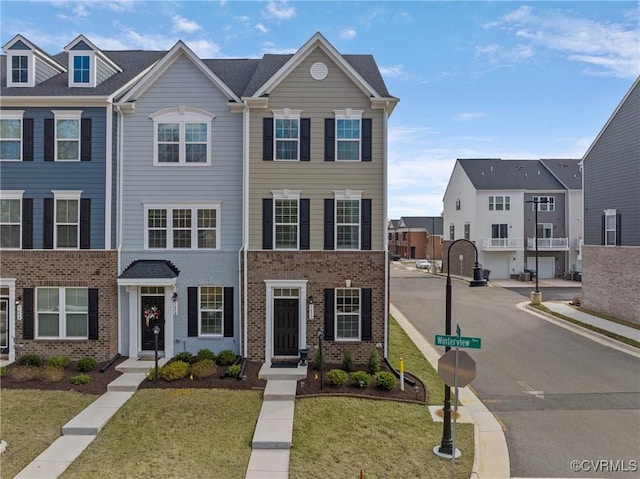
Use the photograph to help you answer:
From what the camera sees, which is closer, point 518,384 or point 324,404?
point 324,404

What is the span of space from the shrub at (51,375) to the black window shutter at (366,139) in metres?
12.1

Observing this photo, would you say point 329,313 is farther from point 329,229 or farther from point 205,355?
point 205,355

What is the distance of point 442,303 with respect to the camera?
90.9 feet

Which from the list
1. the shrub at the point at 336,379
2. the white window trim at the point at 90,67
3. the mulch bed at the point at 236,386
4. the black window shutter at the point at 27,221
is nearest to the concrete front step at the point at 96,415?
the mulch bed at the point at 236,386

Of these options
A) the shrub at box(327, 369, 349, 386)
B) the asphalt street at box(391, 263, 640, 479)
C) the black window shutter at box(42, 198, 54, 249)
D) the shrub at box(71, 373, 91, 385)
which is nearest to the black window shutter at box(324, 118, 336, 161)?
the shrub at box(327, 369, 349, 386)

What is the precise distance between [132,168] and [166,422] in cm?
910

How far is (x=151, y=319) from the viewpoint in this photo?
14461mm

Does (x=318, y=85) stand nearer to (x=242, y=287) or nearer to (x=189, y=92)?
(x=189, y=92)

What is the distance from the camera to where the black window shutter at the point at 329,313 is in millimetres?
14227

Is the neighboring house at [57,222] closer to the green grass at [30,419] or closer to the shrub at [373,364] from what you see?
the green grass at [30,419]

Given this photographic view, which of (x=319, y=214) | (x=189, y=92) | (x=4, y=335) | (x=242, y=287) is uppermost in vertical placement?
(x=189, y=92)

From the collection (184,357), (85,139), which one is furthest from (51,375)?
(85,139)

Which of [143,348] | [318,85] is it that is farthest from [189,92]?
[143,348]

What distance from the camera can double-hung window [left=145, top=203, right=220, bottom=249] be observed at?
1467 cm
